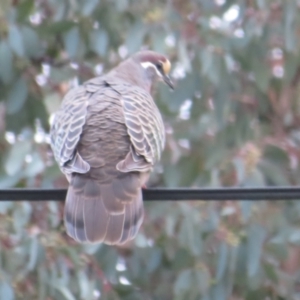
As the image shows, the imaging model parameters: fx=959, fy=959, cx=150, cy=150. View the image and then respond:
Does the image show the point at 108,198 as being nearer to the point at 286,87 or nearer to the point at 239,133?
the point at 239,133

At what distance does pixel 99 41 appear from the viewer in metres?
4.81

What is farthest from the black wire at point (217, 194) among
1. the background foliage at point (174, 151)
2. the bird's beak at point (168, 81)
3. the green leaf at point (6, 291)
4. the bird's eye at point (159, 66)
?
the bird's eye at point (159, 66)

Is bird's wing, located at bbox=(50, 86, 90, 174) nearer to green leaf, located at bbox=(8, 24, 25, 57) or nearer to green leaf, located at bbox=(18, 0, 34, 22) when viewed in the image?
green leaf, located at bbox=(8, 24, 25, 57)

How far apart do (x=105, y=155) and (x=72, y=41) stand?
1.10 m

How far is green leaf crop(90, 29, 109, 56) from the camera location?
15.6ft

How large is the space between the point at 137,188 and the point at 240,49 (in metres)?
1.51

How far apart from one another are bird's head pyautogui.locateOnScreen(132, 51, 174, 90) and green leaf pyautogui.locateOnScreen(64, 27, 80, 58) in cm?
38

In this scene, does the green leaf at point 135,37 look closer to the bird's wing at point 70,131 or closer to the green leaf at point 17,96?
the bird's wing at point 70,131

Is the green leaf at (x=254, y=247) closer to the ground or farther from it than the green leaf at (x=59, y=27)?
closer to the ground

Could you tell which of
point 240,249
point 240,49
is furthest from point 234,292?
point 240,49

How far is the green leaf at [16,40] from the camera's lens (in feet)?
15.0

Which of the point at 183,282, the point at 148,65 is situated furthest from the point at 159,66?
the point at 183,282

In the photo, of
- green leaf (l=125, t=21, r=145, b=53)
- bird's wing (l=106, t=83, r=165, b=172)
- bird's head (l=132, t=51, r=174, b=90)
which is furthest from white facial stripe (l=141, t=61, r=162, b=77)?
bird's wing (l=106, t=83, r=165, b=172)

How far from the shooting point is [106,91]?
434 centimetres
